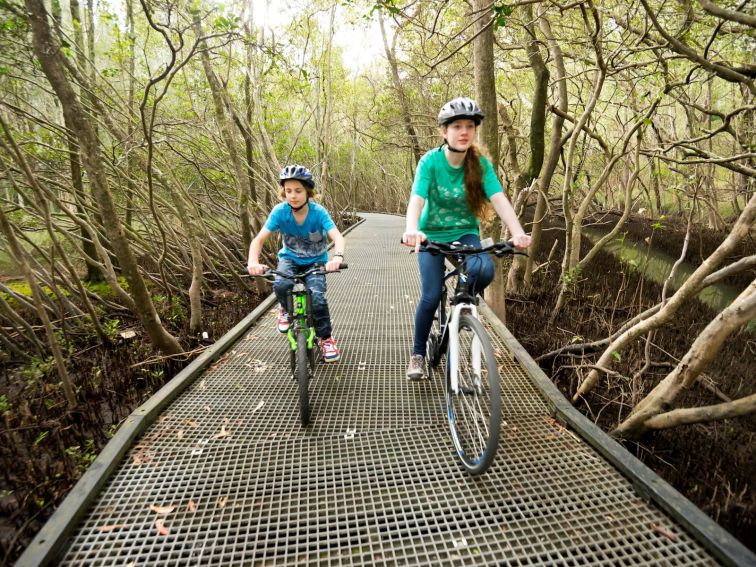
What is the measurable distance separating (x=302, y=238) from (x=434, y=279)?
118 centimetres

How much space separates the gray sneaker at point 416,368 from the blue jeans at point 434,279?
4 centimetres

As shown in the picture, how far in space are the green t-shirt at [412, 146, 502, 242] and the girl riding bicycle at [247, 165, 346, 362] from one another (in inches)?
27.9

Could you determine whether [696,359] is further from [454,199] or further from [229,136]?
[229,136]

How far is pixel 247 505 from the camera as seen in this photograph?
A: 1864 millimetres

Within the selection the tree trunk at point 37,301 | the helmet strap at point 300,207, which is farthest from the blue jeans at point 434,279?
the tree trunk at point 37,301

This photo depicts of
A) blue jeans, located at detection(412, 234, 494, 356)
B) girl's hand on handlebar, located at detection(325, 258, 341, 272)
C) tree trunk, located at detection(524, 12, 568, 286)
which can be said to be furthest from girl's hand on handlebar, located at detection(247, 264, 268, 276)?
tree trunk, located at detection(524, 12, 568, 286)

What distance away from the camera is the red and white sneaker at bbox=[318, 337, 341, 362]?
3285mm

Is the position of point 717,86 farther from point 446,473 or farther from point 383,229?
point 446,473

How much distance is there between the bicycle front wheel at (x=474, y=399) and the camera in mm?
1855

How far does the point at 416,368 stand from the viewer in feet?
9.52

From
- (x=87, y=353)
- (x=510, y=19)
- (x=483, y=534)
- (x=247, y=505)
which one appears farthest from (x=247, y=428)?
(x=510, y=19)

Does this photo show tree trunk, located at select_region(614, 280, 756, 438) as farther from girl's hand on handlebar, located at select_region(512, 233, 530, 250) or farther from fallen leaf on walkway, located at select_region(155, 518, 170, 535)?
fallen leaf on walkway, located at select_region(155, 518, 170, 535)

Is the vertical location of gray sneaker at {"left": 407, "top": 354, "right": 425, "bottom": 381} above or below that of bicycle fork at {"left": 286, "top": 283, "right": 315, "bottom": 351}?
below

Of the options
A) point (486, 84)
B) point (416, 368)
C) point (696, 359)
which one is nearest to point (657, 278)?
point (486, 84)
